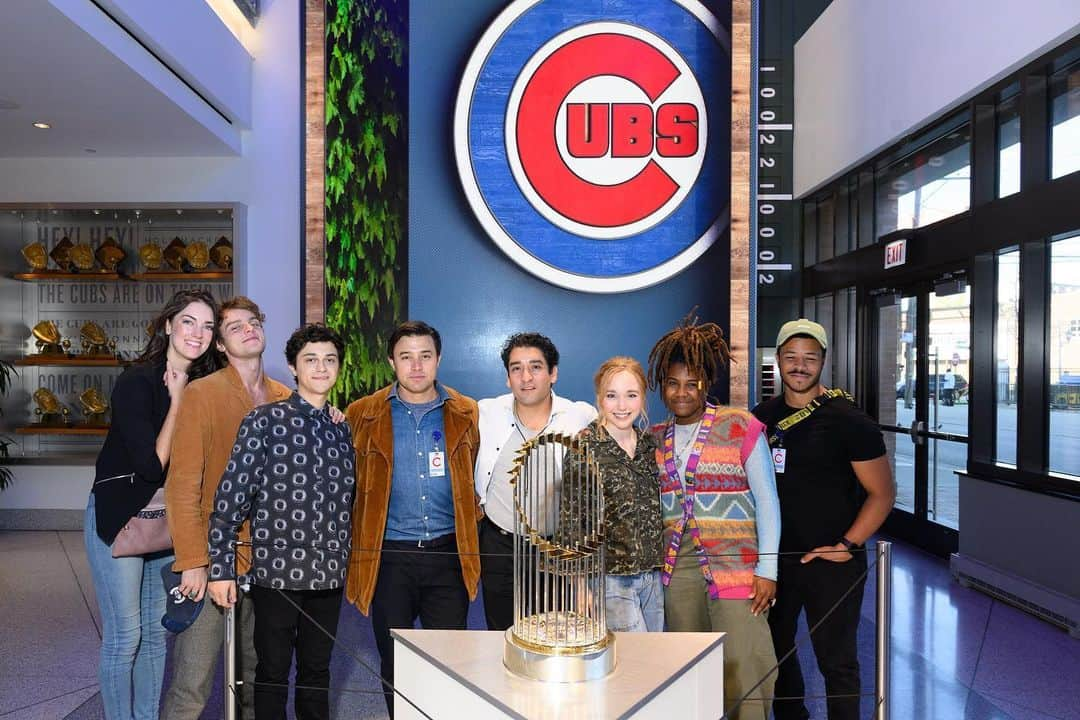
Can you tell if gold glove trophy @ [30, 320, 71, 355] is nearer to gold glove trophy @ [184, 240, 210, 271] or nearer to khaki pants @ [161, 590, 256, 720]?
gold glove trophy @ [184, 240, 210, 271]

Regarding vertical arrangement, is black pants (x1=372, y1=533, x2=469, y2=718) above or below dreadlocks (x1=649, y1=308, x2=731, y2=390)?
below

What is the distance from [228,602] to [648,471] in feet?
4.04

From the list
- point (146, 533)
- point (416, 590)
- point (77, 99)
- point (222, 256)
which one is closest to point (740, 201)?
point (416, 590)

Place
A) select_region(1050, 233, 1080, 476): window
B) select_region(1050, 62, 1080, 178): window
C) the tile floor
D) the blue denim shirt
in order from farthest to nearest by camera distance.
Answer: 1. select_region(1050, 233, 1080, 476): window
2. select_region(1050, 62, 1080, 178): window
3. the tile floor
4. the blue denim shirt

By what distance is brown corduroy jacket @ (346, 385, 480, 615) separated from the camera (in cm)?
243

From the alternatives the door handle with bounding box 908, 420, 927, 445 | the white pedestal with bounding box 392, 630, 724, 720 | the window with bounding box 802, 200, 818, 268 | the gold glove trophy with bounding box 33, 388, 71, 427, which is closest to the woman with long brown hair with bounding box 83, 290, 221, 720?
the white pedestal with bounding box 392, 630, 724, 720

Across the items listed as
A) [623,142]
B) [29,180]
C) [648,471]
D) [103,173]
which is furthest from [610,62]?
[29,180]

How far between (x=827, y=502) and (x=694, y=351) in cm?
71

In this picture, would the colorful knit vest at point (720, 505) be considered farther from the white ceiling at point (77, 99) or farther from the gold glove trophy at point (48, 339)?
the gold glove trophy at point (48, 339)

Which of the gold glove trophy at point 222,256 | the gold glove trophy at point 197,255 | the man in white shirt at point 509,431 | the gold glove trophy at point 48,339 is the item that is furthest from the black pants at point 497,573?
the gold glove trophy at point 48,339

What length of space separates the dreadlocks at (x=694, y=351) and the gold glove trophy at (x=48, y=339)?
6.22 metres

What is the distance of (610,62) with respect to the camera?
3.97 metres

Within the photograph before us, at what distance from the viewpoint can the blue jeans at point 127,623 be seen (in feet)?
7.87

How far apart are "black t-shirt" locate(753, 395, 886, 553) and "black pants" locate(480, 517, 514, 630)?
0.90 meters
